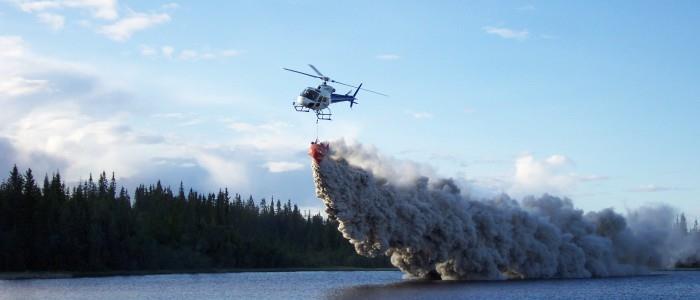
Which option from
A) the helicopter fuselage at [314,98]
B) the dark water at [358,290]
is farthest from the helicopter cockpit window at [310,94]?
the dark water at [358,290]

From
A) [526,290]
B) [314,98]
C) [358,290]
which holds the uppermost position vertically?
[314,98]

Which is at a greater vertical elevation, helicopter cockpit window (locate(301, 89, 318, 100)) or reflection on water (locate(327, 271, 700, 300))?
helicopter cockpit window (locate(301, 89, 318, 100))

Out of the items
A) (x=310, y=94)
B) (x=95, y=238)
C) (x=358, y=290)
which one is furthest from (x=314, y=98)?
(x=95, y=238)

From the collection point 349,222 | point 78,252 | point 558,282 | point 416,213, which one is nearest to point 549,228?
point 558,282

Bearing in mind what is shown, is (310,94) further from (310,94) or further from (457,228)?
(457,228)

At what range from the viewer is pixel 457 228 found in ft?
334

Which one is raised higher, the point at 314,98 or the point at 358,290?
the point at 314,98

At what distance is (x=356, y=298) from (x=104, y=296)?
80.0ft

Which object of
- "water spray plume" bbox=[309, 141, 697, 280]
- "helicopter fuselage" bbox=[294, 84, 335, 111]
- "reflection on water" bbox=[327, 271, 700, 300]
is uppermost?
"helicopter fuselage" bbox=[294, 84, 335, 111]

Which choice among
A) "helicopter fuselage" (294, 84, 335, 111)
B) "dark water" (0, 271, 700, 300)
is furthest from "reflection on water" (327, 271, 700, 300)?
"helicopter fuselage" (294, 84, 335, 111)

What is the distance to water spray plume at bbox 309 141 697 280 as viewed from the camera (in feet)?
299

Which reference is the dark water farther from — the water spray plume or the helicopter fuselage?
the helicopter fuselage

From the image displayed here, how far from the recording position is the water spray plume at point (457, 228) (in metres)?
Answer: 91.2

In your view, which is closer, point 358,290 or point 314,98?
point 314,98
